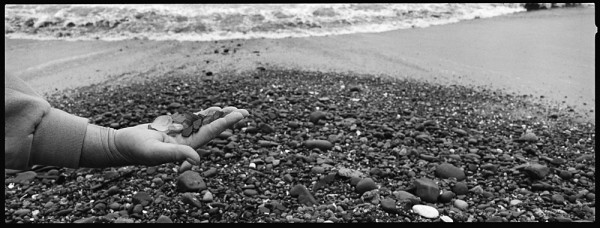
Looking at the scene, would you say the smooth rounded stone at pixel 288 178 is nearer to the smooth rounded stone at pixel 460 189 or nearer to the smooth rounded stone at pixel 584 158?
the smooth rounded stone at pixel 460 189

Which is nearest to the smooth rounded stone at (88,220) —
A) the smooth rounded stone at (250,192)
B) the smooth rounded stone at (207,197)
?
the smooth rounded stone at (207,197)

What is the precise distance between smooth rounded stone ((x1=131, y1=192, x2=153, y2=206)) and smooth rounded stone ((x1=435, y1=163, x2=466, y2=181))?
210 cm

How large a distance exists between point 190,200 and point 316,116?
1.70 metres

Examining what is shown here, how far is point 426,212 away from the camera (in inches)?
137

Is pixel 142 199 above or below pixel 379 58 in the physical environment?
below

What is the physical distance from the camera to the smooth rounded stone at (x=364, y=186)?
371cm

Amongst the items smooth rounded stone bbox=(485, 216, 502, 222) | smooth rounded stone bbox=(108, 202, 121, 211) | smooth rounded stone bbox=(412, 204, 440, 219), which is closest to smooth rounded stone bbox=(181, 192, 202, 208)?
smooth rounded stone bbox=(108, 202, 121, 211)

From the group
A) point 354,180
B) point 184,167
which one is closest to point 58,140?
point 184,167

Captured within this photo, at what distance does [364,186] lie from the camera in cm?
371

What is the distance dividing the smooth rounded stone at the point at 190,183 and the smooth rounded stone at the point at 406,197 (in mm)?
1346

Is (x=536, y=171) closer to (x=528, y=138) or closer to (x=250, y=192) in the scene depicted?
(x=528, y=138)

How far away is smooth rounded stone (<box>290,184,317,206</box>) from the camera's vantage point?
11.7 feet

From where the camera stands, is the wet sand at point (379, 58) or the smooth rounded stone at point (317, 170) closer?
the smooth rounded stone at point (317, 170)

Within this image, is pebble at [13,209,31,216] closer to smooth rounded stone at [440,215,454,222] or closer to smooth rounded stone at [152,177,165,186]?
smooth rounded stone at [152,177,165,186]
